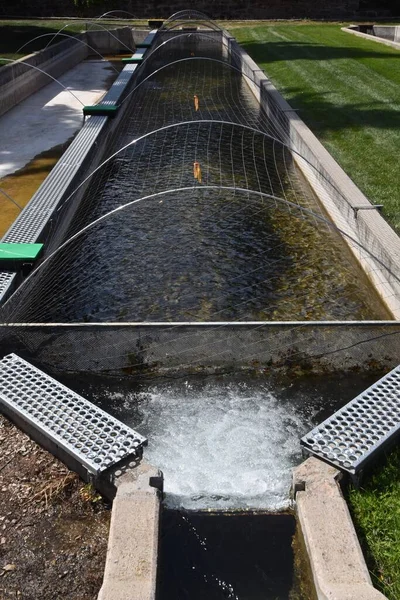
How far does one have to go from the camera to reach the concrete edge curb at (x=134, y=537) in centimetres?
307

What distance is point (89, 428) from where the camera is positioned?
4.15m

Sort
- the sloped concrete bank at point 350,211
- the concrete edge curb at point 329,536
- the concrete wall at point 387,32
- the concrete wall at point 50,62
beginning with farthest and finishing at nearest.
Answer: the concrete wall at point 387,32
the concrete wall at point 50,62
the sloped concrete bank at point 350,211
the concrete edge curb at point 329,536

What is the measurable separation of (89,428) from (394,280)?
313cm

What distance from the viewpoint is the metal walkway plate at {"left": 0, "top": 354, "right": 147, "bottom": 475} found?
3.91 m

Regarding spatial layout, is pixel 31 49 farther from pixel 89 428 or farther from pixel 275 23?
pixel 89 428

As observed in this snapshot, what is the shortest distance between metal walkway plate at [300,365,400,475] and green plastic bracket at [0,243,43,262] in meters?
3.01

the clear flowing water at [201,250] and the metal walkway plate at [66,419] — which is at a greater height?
the metal walkway plate at [66,419]

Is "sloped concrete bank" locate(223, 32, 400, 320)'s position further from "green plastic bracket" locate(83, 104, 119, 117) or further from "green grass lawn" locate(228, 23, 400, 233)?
"green plastic bracket" locate(83, 104, 119, 117)

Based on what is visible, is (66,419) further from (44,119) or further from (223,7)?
(223,7)

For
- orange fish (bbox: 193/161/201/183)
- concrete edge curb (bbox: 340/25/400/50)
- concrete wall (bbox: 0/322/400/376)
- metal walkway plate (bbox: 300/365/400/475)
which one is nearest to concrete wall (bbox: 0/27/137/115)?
orange fish (bbox: 193/161/201/183)

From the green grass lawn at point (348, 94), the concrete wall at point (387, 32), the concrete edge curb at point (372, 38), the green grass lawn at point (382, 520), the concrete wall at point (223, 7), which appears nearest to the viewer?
the green grass lawn at point (382, 520)

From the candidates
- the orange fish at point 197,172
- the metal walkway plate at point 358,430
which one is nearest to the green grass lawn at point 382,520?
the metal walkway plate at point 358,430

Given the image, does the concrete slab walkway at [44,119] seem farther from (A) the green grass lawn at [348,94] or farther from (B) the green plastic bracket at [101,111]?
(A) the green grass lawn at [348,94]

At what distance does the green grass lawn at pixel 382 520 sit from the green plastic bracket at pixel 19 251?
339 cm
